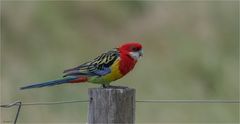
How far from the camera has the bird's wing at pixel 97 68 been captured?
6.34 m

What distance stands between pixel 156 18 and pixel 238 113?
342 cm

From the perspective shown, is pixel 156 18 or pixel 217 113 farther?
pixel 156 18

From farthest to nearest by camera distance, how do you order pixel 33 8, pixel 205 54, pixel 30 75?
1. pixel 33 8
2. pixel 205 54
3. pixel 30 75

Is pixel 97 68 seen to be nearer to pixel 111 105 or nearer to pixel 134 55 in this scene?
pixel 134 55

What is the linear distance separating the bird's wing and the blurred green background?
3883 millimetres

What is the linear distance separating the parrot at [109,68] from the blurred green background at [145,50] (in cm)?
388

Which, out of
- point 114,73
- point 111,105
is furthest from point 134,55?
point 111,105

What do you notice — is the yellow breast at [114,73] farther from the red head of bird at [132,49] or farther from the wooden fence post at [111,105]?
the wooden fence post at [111,105]

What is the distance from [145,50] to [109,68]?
7026 mm

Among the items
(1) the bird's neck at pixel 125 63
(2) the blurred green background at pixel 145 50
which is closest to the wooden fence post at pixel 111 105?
(1) the bird's neck at pixel 125 63

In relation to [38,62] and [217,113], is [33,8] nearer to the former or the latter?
[38,62]

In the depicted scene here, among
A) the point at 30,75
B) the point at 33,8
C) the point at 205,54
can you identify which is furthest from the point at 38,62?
the point at 205,54

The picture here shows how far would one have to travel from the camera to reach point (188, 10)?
1436 centimetres

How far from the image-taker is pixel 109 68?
6344 millimetres
